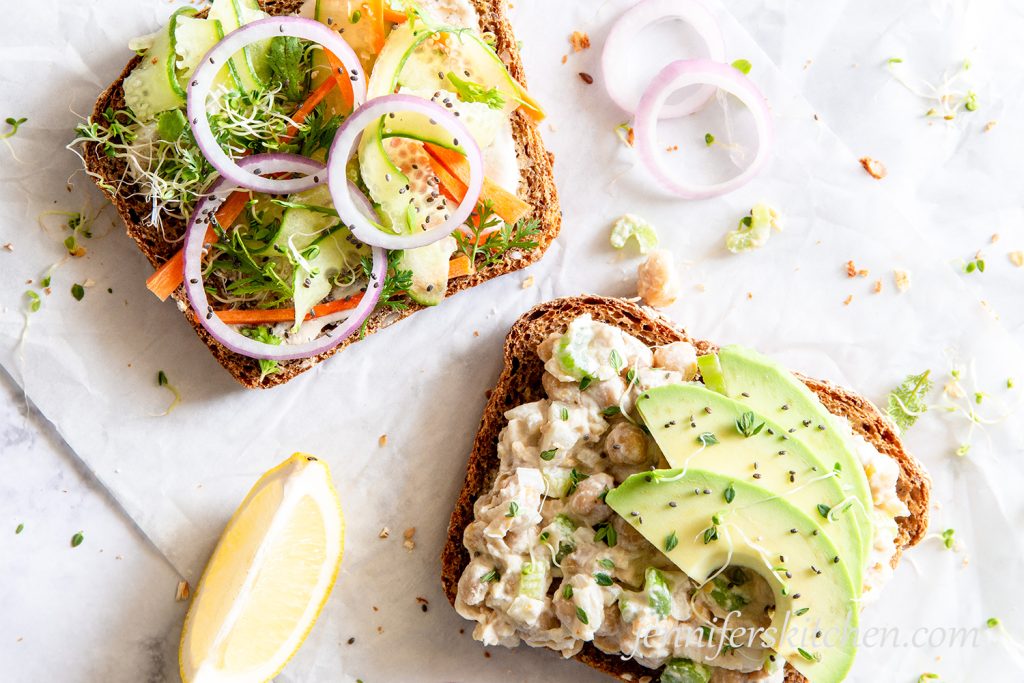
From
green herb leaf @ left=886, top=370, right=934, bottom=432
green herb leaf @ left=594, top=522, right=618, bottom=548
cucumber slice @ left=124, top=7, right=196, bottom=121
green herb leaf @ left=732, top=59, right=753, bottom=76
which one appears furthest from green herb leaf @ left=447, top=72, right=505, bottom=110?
green herb leaf @ left=886, top=370, right=934, bottom=432

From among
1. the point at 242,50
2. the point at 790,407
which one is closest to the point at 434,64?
the point at 242,50

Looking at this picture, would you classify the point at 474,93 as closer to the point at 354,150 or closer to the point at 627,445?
the point at 354,150

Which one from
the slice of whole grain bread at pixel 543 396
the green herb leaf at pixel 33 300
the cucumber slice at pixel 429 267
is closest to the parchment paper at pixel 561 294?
the green herb leaf at pixel 33 300

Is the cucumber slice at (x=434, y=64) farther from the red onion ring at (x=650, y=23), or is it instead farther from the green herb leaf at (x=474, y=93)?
the red onion ring at (x=650, y=23)

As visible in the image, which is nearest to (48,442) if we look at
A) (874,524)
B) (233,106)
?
(233,106)

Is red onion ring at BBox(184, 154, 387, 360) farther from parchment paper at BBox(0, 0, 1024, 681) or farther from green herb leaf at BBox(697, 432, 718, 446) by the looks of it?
green herb leaf at BBox(697, 432, 718, 446)

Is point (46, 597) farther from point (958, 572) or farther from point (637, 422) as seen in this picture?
point (958, 572)
